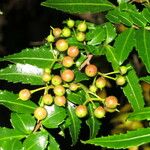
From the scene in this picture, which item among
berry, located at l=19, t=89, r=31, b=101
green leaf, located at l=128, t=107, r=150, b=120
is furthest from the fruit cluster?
green leaf, located at l=128, t=107, r=150, b=120

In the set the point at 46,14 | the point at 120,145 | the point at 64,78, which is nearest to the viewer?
the point at 120,145

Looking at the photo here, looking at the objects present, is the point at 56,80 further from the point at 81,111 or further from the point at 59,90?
the point at 81,111

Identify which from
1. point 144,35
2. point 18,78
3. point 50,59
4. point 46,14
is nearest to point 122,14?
point 144,35

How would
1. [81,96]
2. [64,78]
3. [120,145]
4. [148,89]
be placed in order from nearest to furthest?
[120,145] → [64,78] → [81,96] → [148,89]

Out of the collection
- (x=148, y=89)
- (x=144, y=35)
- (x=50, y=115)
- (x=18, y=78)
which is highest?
(x=144, y=35)

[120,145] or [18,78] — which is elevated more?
[18,78]

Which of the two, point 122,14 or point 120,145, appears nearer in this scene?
point 120,145

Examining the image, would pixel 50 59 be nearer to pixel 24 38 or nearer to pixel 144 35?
pixel 144 35

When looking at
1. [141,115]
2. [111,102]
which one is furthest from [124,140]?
[111,102]
